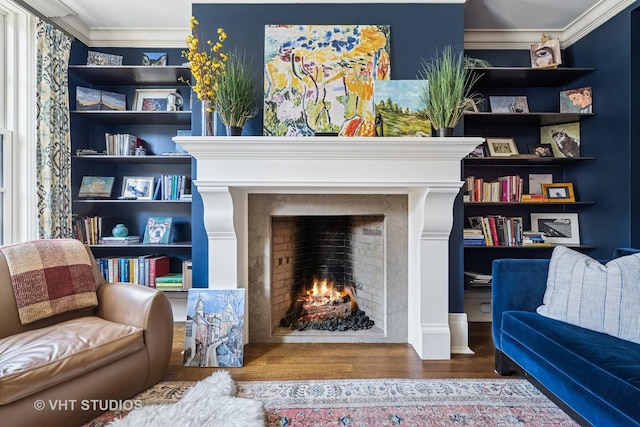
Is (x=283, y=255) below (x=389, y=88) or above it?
below

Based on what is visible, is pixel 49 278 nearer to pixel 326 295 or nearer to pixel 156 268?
pixel 156 268

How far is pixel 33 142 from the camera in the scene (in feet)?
8.09

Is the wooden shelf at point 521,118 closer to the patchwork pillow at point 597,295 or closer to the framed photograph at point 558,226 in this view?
the framed photograph at point 558,226

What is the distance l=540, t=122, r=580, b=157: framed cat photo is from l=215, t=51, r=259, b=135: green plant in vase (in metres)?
2.64

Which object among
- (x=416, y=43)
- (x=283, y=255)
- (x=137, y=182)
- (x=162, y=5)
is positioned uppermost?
(x=162, y=5)

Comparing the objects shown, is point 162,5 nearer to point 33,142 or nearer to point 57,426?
point 33,142

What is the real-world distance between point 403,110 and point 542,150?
1499mm

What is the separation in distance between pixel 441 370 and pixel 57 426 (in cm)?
201

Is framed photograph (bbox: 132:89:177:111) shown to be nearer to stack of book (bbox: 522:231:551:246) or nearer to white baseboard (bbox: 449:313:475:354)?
white baseboard (bbox: 449:313:475:354)

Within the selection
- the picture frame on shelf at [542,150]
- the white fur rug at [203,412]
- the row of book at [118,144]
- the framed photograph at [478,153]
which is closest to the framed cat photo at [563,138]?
the picture frame on shelf at [542,150]

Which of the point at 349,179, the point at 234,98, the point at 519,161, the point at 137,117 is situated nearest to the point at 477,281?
the point at 519,161

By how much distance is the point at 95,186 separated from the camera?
2.96m

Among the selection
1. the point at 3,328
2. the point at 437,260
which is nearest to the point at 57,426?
the point at 3,328

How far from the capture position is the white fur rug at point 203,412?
150cm
